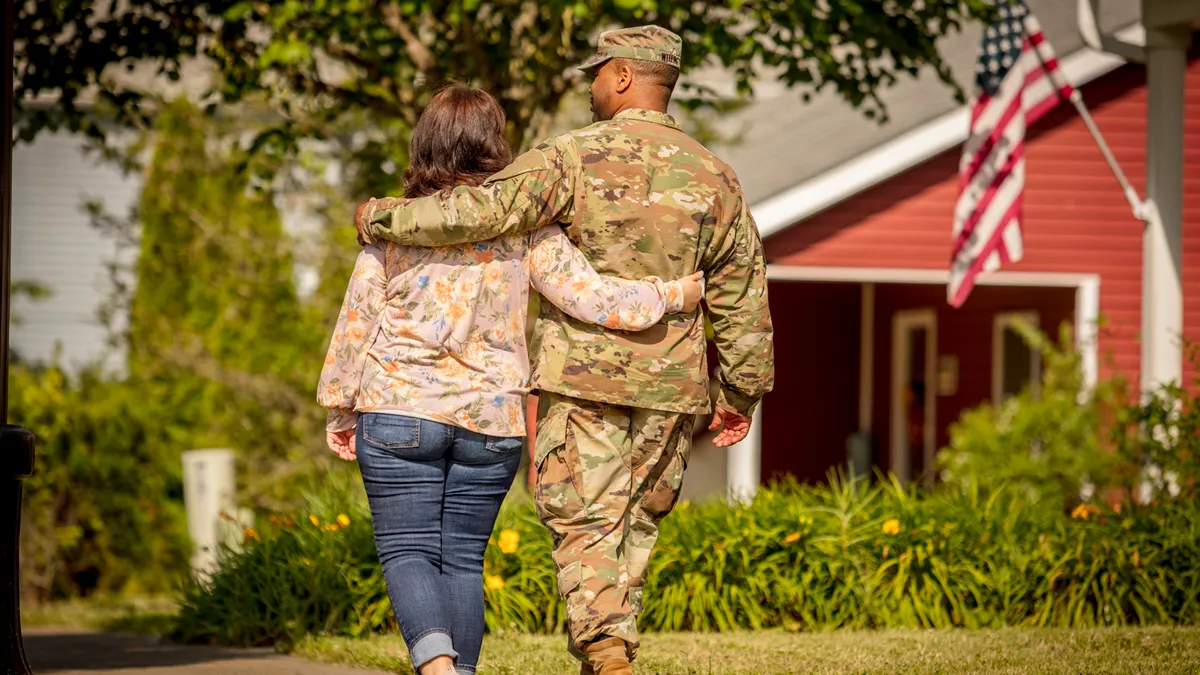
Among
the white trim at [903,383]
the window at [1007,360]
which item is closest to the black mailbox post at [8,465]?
the window at [1007,360]

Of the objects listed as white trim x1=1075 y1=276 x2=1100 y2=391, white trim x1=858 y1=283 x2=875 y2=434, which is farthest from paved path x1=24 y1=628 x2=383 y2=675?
white trim x1=858 y1=283 x2=875 y2=434

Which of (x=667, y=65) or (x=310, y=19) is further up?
(x=310, y=19)

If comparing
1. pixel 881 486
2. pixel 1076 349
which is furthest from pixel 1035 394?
pixel 881 486

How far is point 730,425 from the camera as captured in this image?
462cm

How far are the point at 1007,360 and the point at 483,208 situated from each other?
11.6 meters

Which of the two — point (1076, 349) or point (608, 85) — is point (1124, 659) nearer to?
point (608, 85)

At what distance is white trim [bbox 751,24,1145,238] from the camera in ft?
38.2

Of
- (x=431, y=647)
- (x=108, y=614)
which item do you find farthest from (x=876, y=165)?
(x=431, y=647)

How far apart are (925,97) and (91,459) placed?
24.9ft

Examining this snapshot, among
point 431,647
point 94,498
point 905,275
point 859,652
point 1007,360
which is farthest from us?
point 1007,360

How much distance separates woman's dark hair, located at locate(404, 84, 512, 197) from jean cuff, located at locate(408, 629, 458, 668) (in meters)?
1.21

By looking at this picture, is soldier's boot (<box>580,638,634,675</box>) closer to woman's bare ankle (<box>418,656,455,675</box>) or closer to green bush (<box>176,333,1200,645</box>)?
woman's bare ankle (<box>418,656,455,675</box>)

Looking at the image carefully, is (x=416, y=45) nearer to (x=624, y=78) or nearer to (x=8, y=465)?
(x=624, y=78)

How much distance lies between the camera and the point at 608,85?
15.0ft
